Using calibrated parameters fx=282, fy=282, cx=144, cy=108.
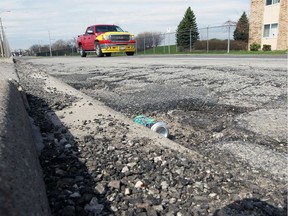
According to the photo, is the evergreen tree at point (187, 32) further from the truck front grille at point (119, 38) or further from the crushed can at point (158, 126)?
the crushed can at point (158, 126)

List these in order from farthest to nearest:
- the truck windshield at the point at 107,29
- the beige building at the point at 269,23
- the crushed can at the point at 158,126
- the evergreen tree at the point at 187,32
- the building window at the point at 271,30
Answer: the evergreen tree at the point at 187,32 → the building window at the point at 271,30 → the beige building at the point at 269,23 → the truck windshield at the point at 107,29 → the crushed can at the point at 158,126

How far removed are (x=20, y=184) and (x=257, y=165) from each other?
1.48m

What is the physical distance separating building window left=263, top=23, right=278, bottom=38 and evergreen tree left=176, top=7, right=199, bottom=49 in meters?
6.31

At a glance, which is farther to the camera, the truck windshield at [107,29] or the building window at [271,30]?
the building window at [271,30]

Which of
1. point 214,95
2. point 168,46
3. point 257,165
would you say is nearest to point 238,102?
point 214,95

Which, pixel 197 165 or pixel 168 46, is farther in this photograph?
pixel 168 46

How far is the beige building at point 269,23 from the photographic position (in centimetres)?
2300

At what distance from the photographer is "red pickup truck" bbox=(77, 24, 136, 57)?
48.2ft

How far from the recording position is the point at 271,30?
80.2 ft

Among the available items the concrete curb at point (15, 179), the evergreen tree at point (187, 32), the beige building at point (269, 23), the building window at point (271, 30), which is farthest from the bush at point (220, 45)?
the concrete curb at point (15, 179)

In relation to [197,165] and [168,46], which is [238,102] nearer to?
[197,165]

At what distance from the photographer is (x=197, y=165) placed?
1741 millimetres

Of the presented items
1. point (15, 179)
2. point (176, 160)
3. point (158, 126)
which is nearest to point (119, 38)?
point (158, 126)

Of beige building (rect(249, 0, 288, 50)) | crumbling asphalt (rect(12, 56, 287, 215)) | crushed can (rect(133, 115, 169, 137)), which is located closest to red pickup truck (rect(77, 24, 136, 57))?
crumbling asphalt (rect(12, 56, 287, 215))
